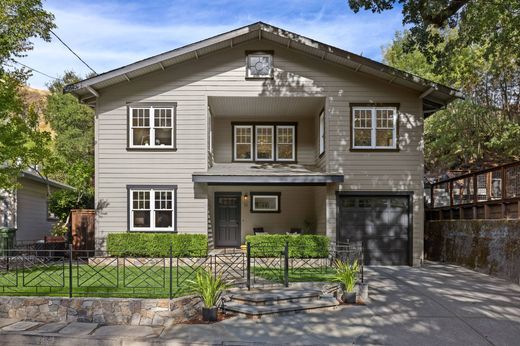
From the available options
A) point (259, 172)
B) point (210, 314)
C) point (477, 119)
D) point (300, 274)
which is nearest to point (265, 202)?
point (259, 172)

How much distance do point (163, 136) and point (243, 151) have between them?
3936mm

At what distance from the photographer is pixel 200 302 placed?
8648mm

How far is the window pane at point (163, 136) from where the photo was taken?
15242 mm

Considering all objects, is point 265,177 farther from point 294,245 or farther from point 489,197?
point 489,197

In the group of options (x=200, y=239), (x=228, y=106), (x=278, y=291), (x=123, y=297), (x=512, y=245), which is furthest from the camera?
(x=228, y=106)

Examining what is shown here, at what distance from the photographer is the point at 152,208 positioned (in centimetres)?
1495

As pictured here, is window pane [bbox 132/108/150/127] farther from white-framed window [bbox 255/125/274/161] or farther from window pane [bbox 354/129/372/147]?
window pane [bbox 354/129/372/147]

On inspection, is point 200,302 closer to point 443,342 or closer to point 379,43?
point 443,342

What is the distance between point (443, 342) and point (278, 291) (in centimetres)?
388

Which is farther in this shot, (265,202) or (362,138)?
(265,202)

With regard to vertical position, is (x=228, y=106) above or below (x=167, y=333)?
above

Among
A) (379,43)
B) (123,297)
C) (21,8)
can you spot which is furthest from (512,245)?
(379,43)

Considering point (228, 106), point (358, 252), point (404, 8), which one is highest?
point (404, 8)

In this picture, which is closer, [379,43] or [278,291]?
[278,291]
